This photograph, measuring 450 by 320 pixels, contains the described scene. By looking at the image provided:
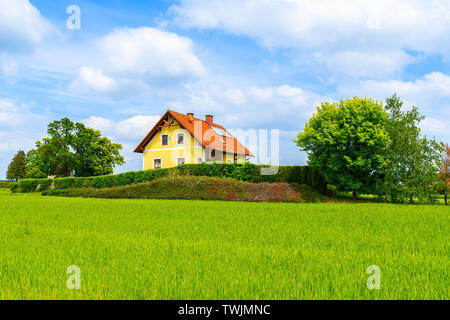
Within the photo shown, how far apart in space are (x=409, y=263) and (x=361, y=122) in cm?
2103

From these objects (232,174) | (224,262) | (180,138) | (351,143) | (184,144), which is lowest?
(224,262)

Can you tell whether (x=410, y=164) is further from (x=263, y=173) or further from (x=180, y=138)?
(x=180, y=138)

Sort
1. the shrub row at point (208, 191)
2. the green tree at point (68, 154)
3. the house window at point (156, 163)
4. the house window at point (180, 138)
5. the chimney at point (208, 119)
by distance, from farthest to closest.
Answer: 1. the green tree at point (68, 154)
2. the chimney at point (208, 119)
3. the house window at point (156, 163)
4. the house window at point (180, 138)
5. the shrub row at point (208, 191)

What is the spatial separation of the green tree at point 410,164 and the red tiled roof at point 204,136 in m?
18.9

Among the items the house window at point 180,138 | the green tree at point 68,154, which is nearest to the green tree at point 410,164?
the house window at point 180,138

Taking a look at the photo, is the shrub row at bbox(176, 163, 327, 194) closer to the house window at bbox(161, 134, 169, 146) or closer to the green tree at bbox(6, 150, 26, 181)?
the house window at bbox(161, 134, 169, 146)

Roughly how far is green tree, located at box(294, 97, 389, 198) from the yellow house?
537 inches

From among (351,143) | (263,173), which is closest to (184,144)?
(263,173)

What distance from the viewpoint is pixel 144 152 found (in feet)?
131

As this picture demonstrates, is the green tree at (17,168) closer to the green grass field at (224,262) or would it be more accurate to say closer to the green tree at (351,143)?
the green tree at (351,143)

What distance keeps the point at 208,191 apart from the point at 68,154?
33.4 meters

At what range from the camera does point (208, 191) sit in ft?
71.5

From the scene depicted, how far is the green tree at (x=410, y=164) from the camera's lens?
22.8 m
